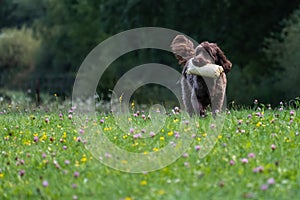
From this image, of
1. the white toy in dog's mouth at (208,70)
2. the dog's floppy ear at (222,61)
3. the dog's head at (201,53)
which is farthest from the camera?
the dog's floppy ear at (222,61)

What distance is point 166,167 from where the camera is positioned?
730 centimetres

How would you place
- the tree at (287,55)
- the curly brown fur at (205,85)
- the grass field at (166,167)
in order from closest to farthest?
1. the grass field at (166,167)
2. the curly brown fur at (205,85)
3. the tree at (287,55)

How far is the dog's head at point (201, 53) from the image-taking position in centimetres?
1072

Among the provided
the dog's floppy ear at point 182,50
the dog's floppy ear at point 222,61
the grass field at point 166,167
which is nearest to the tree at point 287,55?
the dog's floppy ear at point 182,50

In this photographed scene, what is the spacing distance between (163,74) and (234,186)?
2954 centimetres

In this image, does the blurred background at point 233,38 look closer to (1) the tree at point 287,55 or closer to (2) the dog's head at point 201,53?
(1) the tree at point 287,55

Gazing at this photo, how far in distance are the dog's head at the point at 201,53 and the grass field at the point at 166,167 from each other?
1097mm

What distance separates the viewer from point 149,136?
29.1ft

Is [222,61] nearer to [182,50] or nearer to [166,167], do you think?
[182,50]

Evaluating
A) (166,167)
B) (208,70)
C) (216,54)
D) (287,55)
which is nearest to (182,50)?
(216,54)

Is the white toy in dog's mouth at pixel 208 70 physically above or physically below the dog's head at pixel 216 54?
below

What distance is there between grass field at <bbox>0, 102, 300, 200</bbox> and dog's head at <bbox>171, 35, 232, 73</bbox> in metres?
1.10

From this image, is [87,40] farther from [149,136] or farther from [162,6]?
[149,136]

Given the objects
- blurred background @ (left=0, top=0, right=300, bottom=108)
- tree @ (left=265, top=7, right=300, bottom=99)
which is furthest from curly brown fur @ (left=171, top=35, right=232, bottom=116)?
tree @ (left=265, top=7, right=300, bottom=99)
